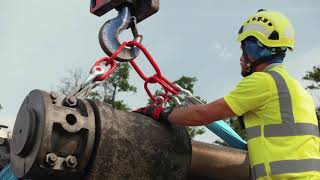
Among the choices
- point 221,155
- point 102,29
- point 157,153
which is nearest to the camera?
point 157,153

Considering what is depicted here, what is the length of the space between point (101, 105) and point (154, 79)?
785 mm

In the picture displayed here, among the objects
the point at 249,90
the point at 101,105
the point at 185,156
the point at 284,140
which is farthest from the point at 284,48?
the point at 101,105

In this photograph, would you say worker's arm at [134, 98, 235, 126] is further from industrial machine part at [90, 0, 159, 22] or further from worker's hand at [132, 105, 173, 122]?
industrial machine part at [90, 0, 159, 22]

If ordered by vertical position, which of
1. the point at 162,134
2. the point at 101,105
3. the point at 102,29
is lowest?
the point at 162,134

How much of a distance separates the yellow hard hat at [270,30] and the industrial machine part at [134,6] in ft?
2.85

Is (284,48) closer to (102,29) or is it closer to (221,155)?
(221,155)

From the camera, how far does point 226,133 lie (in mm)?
3348

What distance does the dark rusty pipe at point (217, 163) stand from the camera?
9.83 feet

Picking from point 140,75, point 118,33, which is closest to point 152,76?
point 140,75

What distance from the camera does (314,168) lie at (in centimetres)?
261

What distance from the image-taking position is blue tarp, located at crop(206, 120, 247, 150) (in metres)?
3.33

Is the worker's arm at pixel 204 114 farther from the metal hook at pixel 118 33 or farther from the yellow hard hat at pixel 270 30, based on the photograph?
the metal hook at pixel 118 33

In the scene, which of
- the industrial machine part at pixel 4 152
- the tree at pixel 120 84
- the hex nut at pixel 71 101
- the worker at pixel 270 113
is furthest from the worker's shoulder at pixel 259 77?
the tree at pixel 120 84

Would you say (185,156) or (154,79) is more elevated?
(154,79)
